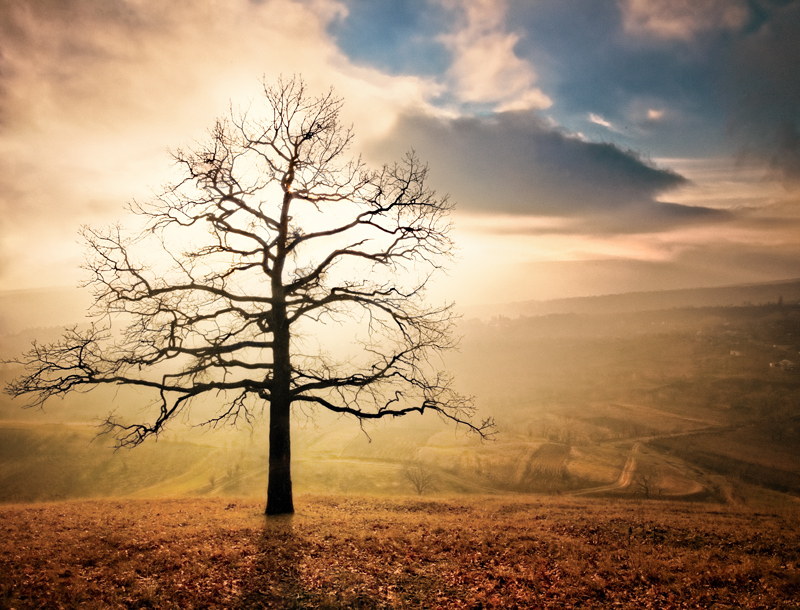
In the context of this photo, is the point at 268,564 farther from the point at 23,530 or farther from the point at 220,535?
the point at 23,530

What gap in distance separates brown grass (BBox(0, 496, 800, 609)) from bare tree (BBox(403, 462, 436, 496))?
80633mm

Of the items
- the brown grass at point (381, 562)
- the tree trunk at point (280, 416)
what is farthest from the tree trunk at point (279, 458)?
the brown grass at point (381, 562)

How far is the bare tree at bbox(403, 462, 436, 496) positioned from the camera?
9464 cm

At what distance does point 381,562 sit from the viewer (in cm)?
1042

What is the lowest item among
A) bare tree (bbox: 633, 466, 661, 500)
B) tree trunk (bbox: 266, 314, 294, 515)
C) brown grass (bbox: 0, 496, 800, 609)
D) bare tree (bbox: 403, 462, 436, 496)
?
bare tree (bbox: 633, 466, 661, 500)

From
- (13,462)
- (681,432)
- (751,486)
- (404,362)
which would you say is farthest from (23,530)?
(681,432)

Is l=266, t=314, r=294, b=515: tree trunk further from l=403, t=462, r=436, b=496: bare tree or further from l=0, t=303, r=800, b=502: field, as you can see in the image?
l=403, t=462, r=436, b=496: bare tree

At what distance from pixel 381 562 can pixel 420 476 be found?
97876 mm

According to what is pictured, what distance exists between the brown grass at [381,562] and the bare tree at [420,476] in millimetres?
80633

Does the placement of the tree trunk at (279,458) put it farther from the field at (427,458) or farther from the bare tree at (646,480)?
the bare tree at (646,480)

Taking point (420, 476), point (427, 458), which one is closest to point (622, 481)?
point (420, 476)

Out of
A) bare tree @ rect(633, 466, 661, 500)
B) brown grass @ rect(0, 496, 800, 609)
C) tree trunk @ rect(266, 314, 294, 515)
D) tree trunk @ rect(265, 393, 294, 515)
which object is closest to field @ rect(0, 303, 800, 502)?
bare tree @ rect(633, 466, 661, 500)

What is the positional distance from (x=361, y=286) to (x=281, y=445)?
6.48m

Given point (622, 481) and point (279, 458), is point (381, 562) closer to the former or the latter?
point (279, 458)
